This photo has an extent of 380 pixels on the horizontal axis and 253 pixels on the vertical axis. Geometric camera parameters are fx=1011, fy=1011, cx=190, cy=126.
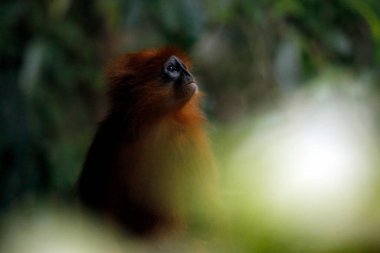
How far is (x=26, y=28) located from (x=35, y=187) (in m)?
0.92

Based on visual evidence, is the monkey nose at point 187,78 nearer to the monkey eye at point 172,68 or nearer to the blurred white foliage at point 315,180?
the monkey eye at point 172,68

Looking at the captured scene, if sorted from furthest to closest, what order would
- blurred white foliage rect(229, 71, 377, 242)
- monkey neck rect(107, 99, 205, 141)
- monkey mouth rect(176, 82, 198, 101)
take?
monkey neck rect(107, 99, 205, 141) → monkey mouth rect(176, 82, 198, 101) → blurred white foliage rect(229, 71, 377, 242)

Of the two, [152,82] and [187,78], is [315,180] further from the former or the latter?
[152,82]

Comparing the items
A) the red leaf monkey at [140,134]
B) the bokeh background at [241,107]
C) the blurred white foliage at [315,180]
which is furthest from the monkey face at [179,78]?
the blurred white foliage at [315,180]

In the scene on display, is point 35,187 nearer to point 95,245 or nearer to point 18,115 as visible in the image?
point 18,115

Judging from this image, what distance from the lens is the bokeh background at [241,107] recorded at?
1.45 ft

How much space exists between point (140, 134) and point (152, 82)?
6.1 inches

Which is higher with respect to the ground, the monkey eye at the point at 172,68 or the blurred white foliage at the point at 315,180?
the monkey eye at the point at 172,68

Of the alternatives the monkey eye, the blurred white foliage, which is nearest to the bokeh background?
the blurred white foliage

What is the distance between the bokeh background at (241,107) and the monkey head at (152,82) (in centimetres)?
28

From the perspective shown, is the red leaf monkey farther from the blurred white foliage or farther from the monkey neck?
the blurred white foliage

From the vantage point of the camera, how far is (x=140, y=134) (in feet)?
9.43

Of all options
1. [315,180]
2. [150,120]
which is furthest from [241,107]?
[315,180]

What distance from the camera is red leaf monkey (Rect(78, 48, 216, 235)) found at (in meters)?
2.76
